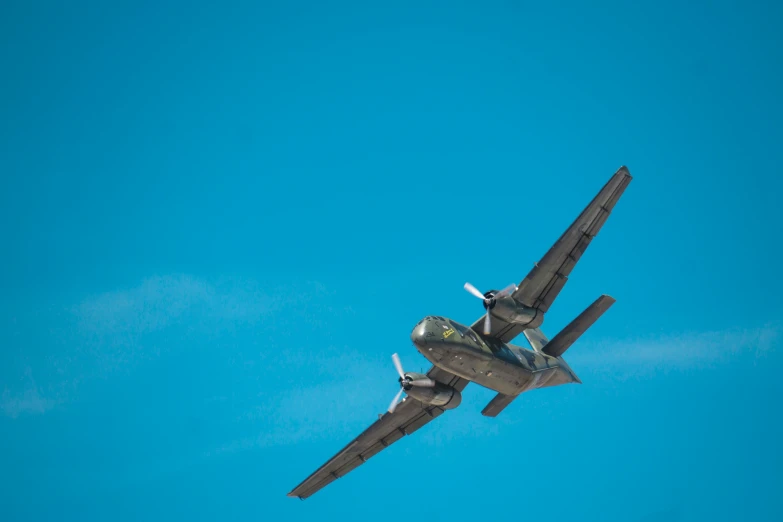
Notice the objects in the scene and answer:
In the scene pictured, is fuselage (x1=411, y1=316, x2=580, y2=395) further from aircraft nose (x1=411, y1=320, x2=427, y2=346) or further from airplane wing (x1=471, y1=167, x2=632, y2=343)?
airplane wing (x1=471, y1=167, x2=632, y2=343)

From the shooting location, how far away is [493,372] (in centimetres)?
4122

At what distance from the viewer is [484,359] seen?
40.2m

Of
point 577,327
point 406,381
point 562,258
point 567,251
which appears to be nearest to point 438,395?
point 406,381

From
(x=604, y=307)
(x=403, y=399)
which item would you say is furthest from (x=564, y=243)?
(x=403, y=399)

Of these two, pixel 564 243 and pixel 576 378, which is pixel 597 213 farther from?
pixel 576 378

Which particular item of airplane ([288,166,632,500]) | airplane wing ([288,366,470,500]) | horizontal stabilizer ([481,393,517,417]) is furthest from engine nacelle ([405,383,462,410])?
horizontal stabilizer ([481,393,517,417])

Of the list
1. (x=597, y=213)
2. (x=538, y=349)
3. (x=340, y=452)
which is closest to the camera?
(x=597, y=213)

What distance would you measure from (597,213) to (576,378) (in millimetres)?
12941

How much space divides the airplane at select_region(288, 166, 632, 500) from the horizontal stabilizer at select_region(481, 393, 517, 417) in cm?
6

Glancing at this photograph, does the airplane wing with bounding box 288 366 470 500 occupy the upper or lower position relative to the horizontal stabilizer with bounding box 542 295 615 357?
upper

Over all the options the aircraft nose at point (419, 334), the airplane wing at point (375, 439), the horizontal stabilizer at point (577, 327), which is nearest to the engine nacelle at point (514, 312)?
the horizontal stabilizer at point (577, 327)

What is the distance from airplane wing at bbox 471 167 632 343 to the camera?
3816cm

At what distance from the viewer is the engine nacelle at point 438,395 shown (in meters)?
44.3

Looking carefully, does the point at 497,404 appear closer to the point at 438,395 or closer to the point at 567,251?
the point at 438,395
